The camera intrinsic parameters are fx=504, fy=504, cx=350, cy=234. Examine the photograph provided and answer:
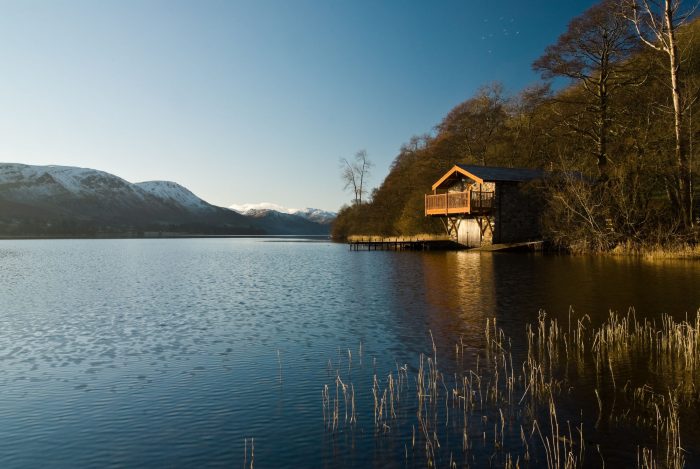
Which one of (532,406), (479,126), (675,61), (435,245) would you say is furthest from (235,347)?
(479,126)

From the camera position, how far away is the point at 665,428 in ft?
24.4

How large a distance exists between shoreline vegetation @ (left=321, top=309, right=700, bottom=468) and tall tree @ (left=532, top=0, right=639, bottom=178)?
31429mm

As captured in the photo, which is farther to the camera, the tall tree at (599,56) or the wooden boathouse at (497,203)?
the wooden boathouse at (497,203)

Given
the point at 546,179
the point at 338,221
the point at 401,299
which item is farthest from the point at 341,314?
the point at 338,221

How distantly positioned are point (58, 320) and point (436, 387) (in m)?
14.3

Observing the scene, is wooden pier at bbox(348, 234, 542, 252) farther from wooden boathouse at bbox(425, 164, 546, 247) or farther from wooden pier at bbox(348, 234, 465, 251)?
wooden boathouse at bbox(425, 164, 546, 247)

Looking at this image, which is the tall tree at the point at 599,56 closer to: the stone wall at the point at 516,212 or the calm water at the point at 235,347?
the stone wall at the point at 516,212

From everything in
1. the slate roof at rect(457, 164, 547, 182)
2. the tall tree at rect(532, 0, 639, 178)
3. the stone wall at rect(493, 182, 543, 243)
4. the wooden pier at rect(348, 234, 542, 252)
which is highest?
the tall tree at rect(532, 0, 639, 178)

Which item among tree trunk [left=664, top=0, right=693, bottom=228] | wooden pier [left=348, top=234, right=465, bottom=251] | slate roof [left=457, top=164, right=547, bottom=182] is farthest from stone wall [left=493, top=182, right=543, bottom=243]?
tree trunk [left=664, top=0, right=693, bottom=228]

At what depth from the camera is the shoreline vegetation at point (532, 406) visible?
672 centimetres

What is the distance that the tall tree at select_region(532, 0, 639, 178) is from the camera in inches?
1458

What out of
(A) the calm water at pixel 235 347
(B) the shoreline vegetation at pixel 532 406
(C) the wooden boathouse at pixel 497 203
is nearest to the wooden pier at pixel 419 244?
(C) the wooden boathouse at pixel 497 203

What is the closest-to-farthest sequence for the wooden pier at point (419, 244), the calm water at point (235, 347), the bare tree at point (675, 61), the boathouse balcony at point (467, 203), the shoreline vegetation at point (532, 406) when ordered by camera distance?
the shoreline vegetation at point (532, 406) < the calm water at point (235, 347) < the bare tree at point (675, 61) < the boathouse balcony at point (467, 203) < the wooden pier at point (419, 244)

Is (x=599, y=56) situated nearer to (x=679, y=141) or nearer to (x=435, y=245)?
(x=679, y=141)
